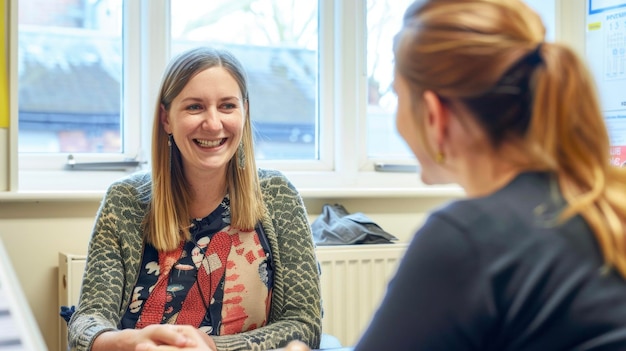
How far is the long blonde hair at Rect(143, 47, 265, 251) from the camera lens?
1671mm

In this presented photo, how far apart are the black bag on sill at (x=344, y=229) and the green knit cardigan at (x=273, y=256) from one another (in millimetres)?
699

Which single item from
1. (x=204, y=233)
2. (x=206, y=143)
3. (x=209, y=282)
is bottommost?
(x=209, y=282)

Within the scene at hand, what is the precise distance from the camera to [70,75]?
95.7 inches

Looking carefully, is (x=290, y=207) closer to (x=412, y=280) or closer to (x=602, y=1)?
(x=412, y=280)

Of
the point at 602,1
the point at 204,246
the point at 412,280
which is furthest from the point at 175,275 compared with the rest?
the point at 602,1

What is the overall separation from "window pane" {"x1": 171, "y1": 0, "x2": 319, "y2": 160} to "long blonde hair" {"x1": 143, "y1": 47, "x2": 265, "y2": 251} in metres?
0.90

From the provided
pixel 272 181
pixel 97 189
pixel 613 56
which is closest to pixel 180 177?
pixel 272 181

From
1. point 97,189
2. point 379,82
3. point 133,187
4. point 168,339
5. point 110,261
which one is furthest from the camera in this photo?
point 379,82

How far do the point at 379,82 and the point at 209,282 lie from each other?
1.48m

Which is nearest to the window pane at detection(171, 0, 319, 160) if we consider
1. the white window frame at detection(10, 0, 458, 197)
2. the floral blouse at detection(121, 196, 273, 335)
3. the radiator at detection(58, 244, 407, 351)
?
the white window frame at detection(10, 0, 458, 197)

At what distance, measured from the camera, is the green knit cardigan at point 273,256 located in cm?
155

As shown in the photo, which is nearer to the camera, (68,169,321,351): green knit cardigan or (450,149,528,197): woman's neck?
(450,149,528,197): woman's neck

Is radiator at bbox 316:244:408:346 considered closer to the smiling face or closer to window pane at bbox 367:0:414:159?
window pane at bbox 367:0:414:159

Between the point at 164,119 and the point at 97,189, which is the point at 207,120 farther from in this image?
the point at 97,189
